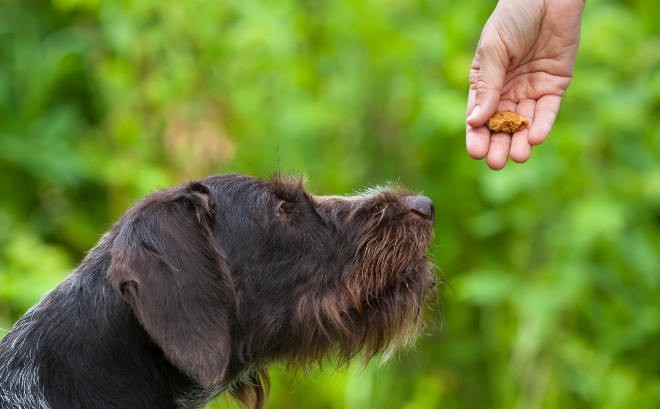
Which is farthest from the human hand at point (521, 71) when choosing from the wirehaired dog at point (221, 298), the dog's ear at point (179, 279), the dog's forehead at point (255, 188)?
the dog's ear at point (179, 279)

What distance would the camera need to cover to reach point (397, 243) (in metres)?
3.58

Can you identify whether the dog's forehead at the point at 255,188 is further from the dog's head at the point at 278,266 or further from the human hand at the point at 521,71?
the human hand at the point at 521,71

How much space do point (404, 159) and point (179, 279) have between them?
3.40 metres

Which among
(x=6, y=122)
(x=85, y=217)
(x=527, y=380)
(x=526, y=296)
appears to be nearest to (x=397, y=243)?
(x=526, y=296)

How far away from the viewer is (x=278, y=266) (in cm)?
345

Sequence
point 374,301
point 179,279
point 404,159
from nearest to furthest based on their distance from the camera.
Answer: point 179,279, point 374,301, point 404,159

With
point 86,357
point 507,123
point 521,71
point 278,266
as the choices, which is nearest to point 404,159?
point 521,71

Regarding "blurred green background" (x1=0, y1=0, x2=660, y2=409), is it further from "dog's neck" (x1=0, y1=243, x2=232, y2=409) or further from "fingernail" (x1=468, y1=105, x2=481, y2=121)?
"dog's neck" (x1=0, y1=243, x2=232, y2=409)

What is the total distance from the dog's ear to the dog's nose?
0.91 metres

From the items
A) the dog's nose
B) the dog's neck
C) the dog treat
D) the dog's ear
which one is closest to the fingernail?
the dog treat

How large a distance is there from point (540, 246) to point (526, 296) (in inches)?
18.5

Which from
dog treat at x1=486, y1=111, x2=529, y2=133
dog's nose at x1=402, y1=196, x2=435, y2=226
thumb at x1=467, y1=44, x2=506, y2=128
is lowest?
dog's nose at x1=402, y1=196, x2=435, y2=226

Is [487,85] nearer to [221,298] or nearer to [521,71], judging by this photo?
[521,71]

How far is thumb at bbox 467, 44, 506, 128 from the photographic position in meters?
3.40
